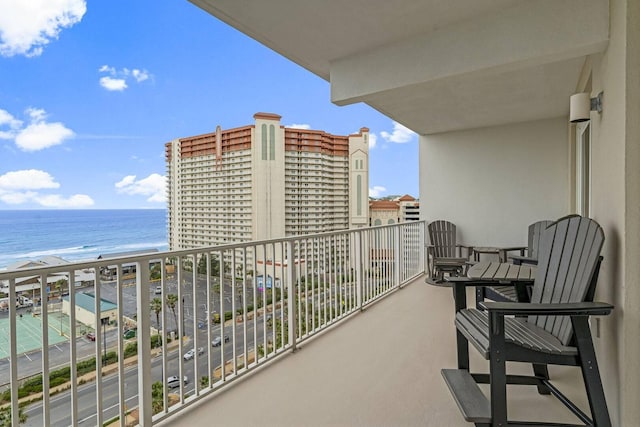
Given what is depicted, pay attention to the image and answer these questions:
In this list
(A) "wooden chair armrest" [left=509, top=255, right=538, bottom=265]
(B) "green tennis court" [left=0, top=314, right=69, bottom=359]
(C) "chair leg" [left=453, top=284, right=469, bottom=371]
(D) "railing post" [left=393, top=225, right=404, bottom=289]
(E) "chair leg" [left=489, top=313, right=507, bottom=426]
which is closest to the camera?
(B) "green tennis court" [left=0, top=314, right=69, bottom=359]

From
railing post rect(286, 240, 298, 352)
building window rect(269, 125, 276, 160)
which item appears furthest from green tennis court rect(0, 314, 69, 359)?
building window rect(269, 125, 276, 160)

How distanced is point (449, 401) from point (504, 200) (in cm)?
438

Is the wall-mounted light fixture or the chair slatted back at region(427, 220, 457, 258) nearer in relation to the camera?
the wall-mounted light fixture

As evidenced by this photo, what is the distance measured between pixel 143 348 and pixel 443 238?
4.92 m

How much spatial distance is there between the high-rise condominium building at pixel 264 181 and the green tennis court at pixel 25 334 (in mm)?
6877

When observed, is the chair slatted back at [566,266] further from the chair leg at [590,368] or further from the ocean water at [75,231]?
the ocean water at [75,231]

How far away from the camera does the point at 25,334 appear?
1.58m

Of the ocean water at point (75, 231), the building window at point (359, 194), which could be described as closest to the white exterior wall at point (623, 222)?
the building window at point (359, 194)

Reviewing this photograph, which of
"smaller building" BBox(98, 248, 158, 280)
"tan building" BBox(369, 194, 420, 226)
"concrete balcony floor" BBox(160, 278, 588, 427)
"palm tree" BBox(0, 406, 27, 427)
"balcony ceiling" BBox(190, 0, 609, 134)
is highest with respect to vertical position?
"balcony ceiling" BBox(190, 0, 609, 134)

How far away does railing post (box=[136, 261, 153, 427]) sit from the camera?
195 centimetres

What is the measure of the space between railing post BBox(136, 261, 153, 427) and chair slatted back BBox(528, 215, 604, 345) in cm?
213

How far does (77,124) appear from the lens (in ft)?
64.0

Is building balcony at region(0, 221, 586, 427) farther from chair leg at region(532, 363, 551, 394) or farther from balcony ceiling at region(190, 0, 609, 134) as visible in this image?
balcony ceiling at region(190, 0, 609, 134)

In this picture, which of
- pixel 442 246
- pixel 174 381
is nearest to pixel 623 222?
pixel 174 381
